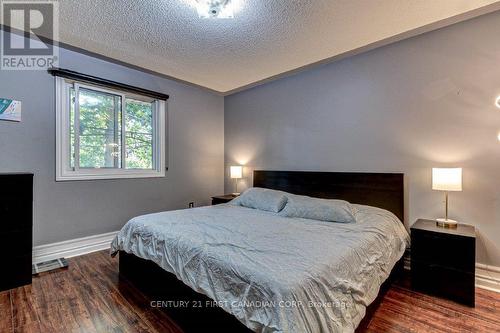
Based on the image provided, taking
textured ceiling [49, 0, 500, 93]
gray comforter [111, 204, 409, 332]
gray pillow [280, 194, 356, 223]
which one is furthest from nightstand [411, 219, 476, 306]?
textured ceiling [49, 0, 500, 93]

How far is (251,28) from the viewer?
2.38m

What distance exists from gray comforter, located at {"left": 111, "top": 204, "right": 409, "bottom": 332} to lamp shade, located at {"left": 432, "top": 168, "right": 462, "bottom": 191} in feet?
1.74

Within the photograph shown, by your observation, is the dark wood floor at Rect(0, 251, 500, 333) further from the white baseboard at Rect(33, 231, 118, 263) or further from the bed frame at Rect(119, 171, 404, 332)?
the white baseboard at Rect(33, 231, 118, 263)

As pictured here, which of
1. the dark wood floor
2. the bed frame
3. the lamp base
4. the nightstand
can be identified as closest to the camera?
the bed frame

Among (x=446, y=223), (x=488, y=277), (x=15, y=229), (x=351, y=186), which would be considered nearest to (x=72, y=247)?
(x=15, y=229)

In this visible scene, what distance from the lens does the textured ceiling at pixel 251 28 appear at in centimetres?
205

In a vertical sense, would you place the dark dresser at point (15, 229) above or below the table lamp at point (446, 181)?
below

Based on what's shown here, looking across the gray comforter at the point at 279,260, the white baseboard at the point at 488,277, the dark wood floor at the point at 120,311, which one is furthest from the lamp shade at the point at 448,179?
the dark wood floor at the point at 120,311

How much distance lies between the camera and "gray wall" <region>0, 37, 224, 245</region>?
2537mm

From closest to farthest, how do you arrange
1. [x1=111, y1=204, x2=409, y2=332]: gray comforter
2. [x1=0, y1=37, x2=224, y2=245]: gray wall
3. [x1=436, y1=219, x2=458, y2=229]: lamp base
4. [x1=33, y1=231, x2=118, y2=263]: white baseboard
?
1. [x1=111, y1=204, x2=409, y2=332]: gray comforter
2. [x1=436, y1=219, x2=458, y2=229]: lamp base
3. [x1=0, y1=37, x2=224, y2=245]: gray wall
4. [x1=33, y1=231, x2=118, y2=263]: white baseboard

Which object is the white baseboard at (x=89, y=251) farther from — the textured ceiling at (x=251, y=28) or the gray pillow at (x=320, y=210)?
the textured ceiling at (x=251, y=28)

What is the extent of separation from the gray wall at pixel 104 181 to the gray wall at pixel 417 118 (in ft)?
4.89

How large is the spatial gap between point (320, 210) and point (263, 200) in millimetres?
770

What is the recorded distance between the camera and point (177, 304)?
1736 mm
